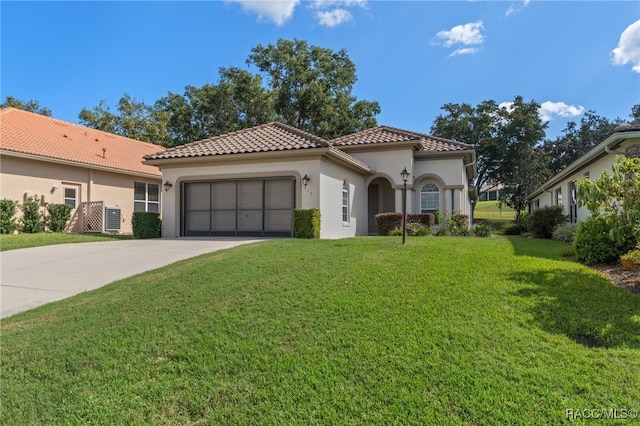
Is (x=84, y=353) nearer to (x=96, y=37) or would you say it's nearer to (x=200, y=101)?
(x=96, y=37)

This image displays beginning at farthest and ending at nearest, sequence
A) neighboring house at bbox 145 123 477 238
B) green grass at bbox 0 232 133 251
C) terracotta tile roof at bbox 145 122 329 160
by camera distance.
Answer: neighboring house at bbox 145 123 477 238, terracotta tile roof at bbox 145 122 329 160, green grass at bbox 0 232 133 251

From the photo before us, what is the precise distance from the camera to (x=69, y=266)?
9.43 meters

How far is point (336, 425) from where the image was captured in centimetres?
319

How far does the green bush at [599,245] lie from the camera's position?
771cm

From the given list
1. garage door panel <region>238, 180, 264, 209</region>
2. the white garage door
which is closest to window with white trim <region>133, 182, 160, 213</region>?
the white garage door

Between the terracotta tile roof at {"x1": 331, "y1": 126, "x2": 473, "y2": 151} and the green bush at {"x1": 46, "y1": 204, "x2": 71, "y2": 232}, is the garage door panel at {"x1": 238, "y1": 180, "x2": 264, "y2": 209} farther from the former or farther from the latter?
the green bush at {"x1": 46, "y1": 204, "x2": 71, "y2": 232}

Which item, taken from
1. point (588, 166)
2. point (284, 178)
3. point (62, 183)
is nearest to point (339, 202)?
point (284, 178)

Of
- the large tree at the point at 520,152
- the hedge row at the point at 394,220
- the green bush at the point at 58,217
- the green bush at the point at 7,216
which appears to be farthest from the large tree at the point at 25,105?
the large tree at the point at 520,152

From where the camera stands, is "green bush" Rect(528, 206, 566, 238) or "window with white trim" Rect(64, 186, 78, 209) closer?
"green bush" Rect(528, 206, 566, 238)

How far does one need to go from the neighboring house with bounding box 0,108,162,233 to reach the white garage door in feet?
20.1

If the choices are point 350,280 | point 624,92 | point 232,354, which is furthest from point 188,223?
point 624,92

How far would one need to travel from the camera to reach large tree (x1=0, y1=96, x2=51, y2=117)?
3533 centimetres

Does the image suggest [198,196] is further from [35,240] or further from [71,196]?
[71,196]

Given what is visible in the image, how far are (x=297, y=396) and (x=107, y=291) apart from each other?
514 centimetres
